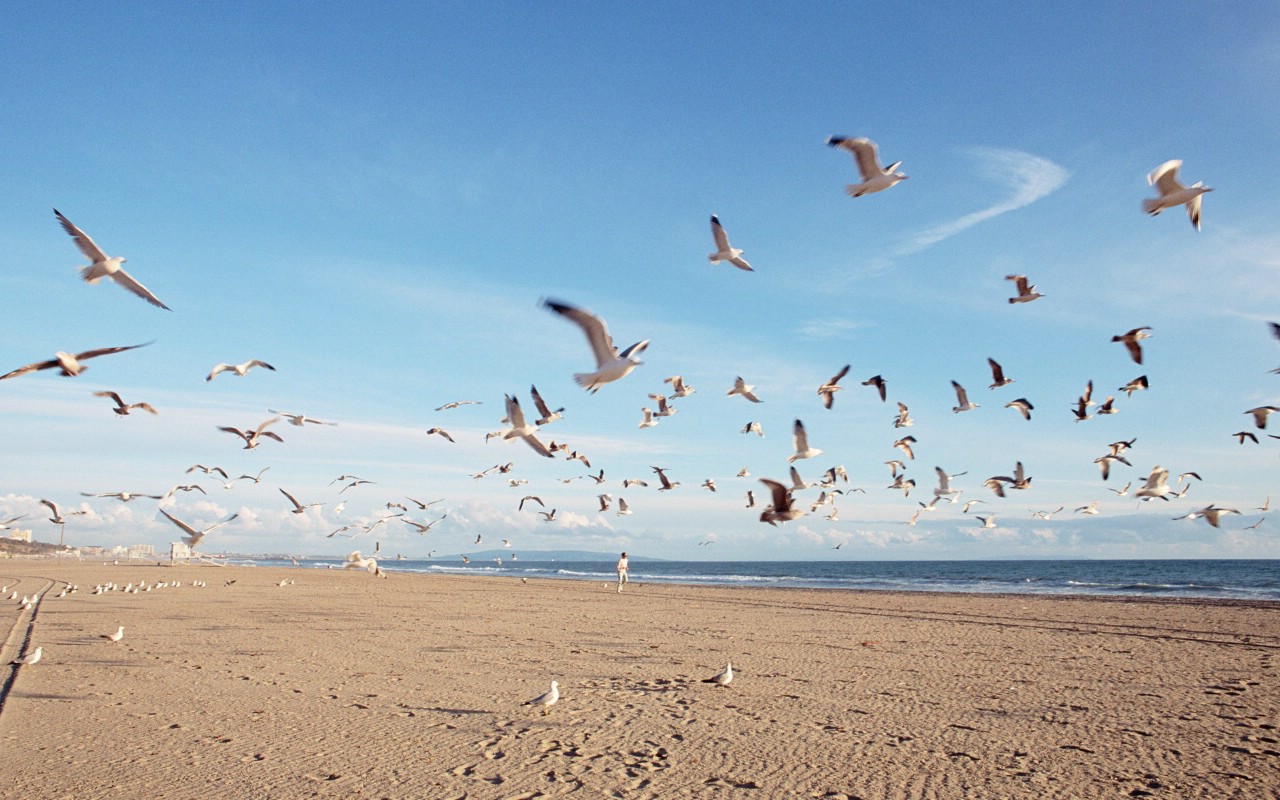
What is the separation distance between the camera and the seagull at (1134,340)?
16375mm

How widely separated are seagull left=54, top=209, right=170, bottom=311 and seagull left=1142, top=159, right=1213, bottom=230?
14193mm

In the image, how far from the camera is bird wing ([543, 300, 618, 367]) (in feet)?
32.4

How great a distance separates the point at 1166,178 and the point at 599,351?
891 centimetres

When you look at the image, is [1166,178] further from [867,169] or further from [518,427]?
[518,427]

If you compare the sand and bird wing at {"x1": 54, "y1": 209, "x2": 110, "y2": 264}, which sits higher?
bird wing at {"x1": 54, "y1": 209, "x2": 110, "y2": 264}

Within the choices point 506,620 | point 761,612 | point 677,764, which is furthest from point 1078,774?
point 761,612

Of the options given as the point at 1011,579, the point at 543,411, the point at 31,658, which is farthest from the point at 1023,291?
the point at 1011,579

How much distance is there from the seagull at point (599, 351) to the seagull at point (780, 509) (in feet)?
9.56

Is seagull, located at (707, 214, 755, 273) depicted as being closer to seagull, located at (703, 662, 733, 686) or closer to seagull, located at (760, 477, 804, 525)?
seagull, located at (760, 477, 804, 525)

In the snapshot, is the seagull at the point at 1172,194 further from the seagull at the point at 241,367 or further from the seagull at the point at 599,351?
the seagull at the point at 241,367

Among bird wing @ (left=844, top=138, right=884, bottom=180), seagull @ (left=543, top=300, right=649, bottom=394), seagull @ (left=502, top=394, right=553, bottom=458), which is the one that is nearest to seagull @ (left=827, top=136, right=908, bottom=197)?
bird wing @ (left=844, top=138, right=884, bottom=180)

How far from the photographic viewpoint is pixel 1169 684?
1021 centimetres

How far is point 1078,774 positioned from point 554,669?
6.35 m

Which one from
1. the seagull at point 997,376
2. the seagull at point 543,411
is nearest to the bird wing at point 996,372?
the seagull at point 997,376
